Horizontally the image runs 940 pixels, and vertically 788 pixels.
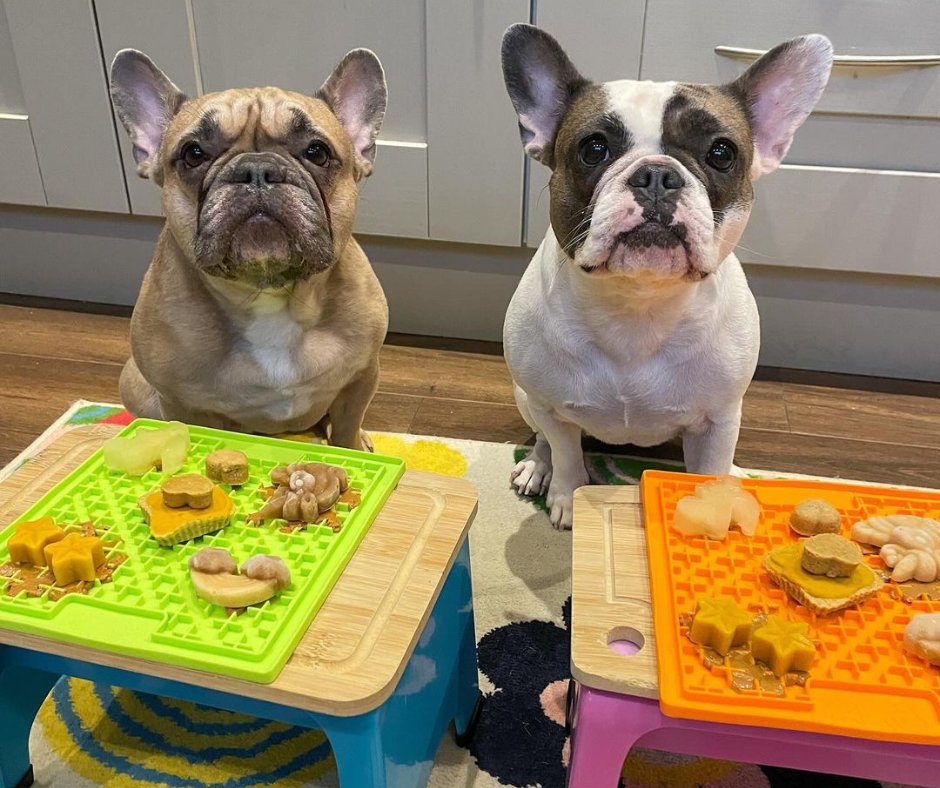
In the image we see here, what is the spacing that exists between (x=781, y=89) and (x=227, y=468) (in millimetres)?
940

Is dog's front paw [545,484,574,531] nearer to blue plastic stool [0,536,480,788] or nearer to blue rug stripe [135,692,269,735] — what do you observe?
blue plastic stool [0,536,480,788]

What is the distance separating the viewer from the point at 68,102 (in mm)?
2174

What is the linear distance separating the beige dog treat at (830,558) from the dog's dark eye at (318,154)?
90 cm

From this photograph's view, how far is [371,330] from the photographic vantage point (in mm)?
1516

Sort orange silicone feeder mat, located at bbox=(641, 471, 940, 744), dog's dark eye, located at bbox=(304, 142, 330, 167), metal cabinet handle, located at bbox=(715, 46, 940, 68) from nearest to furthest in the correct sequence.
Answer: orange silicone feeder mat, located at bbox=(641, 471, 940, 744), dog's dark eye, located at bbox=(304, 142, 330, 167), metal cabinet handle, located at bbox=(715, 46, 940, 68)

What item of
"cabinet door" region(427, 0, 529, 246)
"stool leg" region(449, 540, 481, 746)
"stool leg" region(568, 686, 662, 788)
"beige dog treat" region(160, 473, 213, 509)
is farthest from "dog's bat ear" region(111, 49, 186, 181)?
"stool leg" region(568, 686, 662, 788)

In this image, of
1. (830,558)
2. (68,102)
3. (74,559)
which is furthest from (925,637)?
(68,102)

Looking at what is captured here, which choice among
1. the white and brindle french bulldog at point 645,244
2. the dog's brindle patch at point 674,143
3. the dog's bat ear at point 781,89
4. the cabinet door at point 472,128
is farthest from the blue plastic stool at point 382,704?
the cabinet door at point 472,128

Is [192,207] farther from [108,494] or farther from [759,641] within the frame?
[759,641]

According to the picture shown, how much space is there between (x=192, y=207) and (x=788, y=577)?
99cm

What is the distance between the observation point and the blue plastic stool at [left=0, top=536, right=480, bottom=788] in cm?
89

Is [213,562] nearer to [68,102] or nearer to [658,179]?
[658,179]

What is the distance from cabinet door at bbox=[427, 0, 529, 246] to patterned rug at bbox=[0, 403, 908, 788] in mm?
1047

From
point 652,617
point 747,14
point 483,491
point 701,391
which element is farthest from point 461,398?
Result: point 652,617
